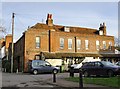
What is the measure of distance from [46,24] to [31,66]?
16.3 metres

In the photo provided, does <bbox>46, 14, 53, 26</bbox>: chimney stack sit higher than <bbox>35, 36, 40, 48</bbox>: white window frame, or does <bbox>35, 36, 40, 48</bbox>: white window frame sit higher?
<bbox>46, 14, 53, 26</bbox>: chimney stack

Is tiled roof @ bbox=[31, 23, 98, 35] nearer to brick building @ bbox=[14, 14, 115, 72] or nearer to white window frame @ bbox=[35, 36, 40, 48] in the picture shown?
brick building @ bbox=[14, 14, 115, 72]

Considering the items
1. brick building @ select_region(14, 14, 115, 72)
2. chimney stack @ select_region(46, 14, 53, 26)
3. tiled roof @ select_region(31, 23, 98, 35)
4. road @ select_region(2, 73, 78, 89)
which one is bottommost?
road @ select_region(2, 73, 78, 89)

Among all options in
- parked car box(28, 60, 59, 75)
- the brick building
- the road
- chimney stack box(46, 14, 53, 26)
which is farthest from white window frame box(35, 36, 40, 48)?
the road

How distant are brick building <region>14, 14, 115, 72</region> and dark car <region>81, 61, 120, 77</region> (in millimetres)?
16650

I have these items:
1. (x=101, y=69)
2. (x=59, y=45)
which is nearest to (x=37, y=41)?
(x=59, y=45)

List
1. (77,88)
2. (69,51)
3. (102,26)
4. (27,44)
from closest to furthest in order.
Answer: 1. (77,88)
2. (27,44)
3. (69,51)
4. (102,26)

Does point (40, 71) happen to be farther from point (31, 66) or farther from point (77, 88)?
point (77, 88)

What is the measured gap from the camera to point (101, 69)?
25281 mm

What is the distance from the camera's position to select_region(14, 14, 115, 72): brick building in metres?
43.3

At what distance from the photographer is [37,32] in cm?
4409

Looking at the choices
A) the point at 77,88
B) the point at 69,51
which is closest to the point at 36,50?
the point at 69,51

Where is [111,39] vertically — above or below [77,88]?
above

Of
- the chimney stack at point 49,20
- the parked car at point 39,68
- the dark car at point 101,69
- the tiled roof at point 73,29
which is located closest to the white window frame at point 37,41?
the tiled roof at point 73,29
